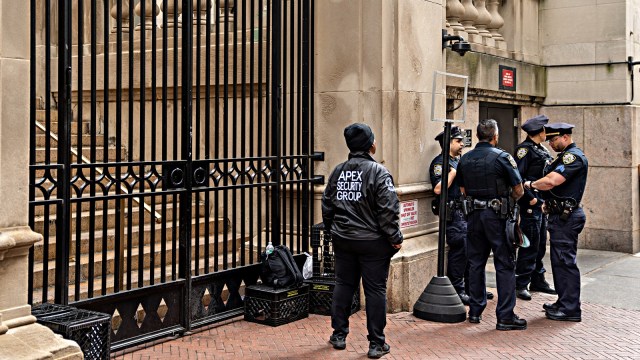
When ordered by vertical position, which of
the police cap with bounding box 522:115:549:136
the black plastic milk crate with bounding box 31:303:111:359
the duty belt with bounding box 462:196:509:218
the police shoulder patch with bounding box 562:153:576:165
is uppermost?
the police cap with bounding box 522:115:549:136

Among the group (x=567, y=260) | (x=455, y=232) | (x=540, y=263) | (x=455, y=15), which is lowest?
(x=540, y=263)

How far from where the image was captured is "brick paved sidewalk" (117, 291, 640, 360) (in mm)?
6332

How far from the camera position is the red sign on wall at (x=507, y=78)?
36.9 feet

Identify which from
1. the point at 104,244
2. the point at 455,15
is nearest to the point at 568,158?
the point at 455,15

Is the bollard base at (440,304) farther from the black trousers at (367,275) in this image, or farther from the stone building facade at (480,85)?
the black trousers at (367,275)

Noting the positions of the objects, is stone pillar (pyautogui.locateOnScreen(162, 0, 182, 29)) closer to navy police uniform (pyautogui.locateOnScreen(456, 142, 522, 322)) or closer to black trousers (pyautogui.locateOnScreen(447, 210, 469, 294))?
navy police uniform (pyautogui.locateOnScreen(456, 142, 522, 322))

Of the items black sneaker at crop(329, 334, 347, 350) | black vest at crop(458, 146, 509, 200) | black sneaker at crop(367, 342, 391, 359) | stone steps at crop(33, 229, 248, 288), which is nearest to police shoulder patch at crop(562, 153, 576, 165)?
black vest at crop(458, 146, 509, 200)

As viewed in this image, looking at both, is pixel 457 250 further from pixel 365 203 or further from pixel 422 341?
pixel 365 203

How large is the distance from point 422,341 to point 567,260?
205 cm

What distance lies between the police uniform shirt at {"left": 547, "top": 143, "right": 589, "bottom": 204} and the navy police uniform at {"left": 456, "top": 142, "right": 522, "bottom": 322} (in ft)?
2.69

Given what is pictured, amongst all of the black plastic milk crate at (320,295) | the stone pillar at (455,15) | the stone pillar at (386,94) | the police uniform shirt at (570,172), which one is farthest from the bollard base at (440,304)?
the stone pillar at (455,15)

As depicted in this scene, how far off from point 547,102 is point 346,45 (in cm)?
608

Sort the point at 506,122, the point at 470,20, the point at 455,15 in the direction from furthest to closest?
the point at 506,122, the point at 470,20, the point at 455,15

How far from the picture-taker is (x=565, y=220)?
7836mm
